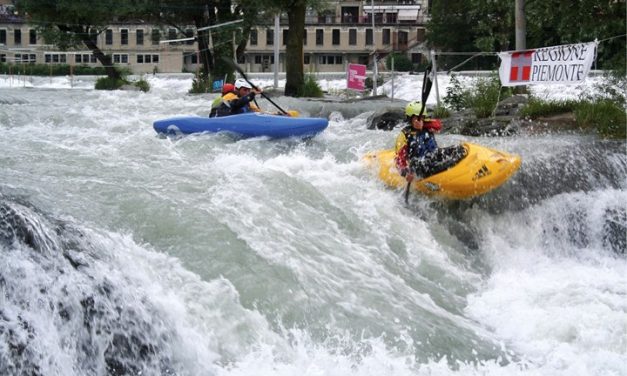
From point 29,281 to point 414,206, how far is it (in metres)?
4.80

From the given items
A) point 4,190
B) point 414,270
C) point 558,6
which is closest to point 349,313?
point 414,270

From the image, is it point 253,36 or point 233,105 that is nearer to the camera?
point 233,105

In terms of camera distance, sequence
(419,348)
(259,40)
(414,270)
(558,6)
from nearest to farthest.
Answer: (419,348) < (414,270) < (558,6) < (259,40)

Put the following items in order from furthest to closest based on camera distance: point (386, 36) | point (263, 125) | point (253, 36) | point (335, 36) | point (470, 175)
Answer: point (335, 36), point (386, 36), point (253, 36), point (263, 125), point (470, 175)

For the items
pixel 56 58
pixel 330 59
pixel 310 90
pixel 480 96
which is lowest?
pixel 480 96

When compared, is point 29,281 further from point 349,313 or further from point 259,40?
point 259,40

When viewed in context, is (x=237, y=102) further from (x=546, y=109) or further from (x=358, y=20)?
(x=358, y=20)

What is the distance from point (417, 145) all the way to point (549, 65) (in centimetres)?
347

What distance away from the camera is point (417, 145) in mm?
8148

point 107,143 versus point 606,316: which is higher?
point 107,143

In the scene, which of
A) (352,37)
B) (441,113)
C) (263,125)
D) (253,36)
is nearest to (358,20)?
(352,37)

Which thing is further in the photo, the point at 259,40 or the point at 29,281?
the point at 259,40

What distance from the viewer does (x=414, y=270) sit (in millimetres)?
6367

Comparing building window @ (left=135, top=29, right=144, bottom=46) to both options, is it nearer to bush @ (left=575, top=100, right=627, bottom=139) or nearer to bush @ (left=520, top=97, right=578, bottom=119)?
bush @ (left=520, top=97, right=578, bottom=119)
